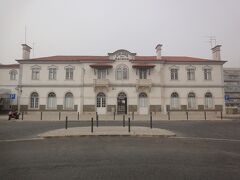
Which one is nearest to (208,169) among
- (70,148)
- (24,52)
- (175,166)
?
(175,166)

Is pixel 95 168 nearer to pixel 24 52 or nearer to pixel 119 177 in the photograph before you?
pixel 119 177

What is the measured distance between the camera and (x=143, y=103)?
30.7 m

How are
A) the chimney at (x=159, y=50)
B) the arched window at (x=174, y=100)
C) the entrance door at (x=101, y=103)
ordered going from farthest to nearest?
the chimney at (x=159, y=50)
the arched window at (x=174, y=100)
the entrance door at (x=101, y=103)

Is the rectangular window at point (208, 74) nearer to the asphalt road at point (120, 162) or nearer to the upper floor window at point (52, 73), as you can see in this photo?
the upper floor window at point (52, 73)

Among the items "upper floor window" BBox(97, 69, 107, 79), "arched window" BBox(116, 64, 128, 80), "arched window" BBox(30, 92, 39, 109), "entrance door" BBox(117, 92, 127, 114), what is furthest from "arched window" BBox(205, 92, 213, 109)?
"arched window" BBox(30, 92, 39, 109)

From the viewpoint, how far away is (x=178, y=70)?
105ft

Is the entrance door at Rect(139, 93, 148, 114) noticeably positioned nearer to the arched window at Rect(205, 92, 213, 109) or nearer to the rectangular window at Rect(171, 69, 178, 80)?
the rectangular window at Rect(171, 69, 178, 80)

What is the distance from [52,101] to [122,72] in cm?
1247

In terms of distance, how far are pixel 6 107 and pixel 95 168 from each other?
36525 mm

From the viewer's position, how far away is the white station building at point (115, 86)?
30.5 m

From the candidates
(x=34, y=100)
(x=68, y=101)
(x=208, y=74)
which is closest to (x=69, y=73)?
(x=68, y=101)

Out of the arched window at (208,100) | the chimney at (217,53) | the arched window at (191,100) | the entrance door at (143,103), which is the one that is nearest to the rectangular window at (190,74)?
the arched window at (191,100)

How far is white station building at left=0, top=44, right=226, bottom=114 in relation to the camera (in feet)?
99.9

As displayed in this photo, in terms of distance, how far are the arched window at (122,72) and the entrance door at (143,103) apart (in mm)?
4022
